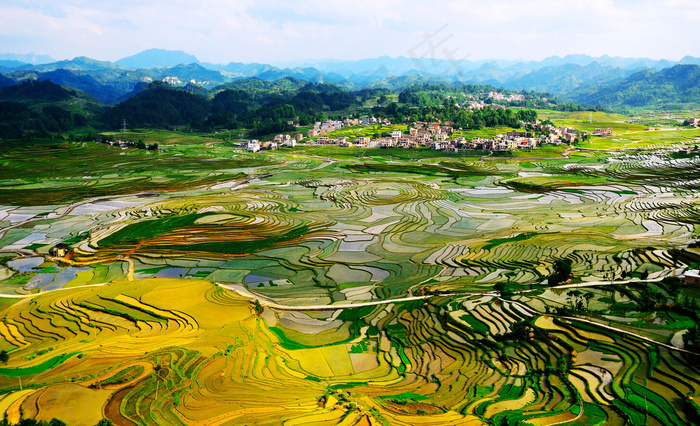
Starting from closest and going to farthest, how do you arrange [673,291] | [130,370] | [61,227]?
1. [130,370]
2. [673,291]
3. [61,227]

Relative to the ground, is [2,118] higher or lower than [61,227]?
higher

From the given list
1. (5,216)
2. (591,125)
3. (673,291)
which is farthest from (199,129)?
(673,291)

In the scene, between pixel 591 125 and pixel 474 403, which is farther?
pixel 591 125

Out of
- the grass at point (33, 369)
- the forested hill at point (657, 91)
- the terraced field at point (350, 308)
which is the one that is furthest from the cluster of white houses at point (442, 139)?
the forested hill at point (657, 91)

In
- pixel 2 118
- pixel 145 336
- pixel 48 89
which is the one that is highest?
pixel 48 89

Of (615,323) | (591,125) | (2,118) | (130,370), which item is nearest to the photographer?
(130,370)

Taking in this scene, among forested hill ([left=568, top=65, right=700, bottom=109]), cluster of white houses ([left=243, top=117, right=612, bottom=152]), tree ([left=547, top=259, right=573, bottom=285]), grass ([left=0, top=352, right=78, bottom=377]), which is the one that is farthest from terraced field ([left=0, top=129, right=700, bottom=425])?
forested hill ([left=568, top=65, right=700, bottom=109])

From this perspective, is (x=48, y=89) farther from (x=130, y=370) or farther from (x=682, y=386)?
(x=682, y=386)

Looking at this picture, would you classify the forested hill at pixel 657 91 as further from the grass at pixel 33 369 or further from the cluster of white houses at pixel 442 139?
the grass at pixel 33 369
